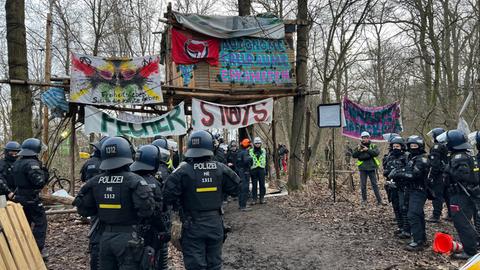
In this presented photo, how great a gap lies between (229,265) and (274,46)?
8.76 m

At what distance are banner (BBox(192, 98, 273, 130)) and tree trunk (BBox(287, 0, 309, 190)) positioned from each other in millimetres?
1052

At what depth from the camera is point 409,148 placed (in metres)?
7.13

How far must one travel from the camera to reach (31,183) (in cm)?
668

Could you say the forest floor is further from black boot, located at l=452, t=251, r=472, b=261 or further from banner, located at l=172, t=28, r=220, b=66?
banner, located at l=172, t=28, r=220, b=66

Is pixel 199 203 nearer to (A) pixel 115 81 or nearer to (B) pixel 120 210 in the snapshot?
(B) pixel 120 210

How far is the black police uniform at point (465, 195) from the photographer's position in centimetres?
619

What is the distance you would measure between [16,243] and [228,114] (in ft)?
26.0

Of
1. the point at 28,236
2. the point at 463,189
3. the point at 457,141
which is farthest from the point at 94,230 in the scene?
the point at 457,141

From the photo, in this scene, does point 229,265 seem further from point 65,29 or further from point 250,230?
point 65,29

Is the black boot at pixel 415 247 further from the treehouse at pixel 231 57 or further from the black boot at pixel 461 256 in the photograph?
the treehouse at pixel 231 57

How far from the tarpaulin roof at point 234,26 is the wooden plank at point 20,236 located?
8.27m

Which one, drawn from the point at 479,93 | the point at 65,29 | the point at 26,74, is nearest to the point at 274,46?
the point at 26,74

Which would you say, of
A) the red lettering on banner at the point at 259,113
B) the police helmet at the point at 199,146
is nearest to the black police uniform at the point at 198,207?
the police helmet at the point at 199,146

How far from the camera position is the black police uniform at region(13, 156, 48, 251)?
Result: 21.9 feet
